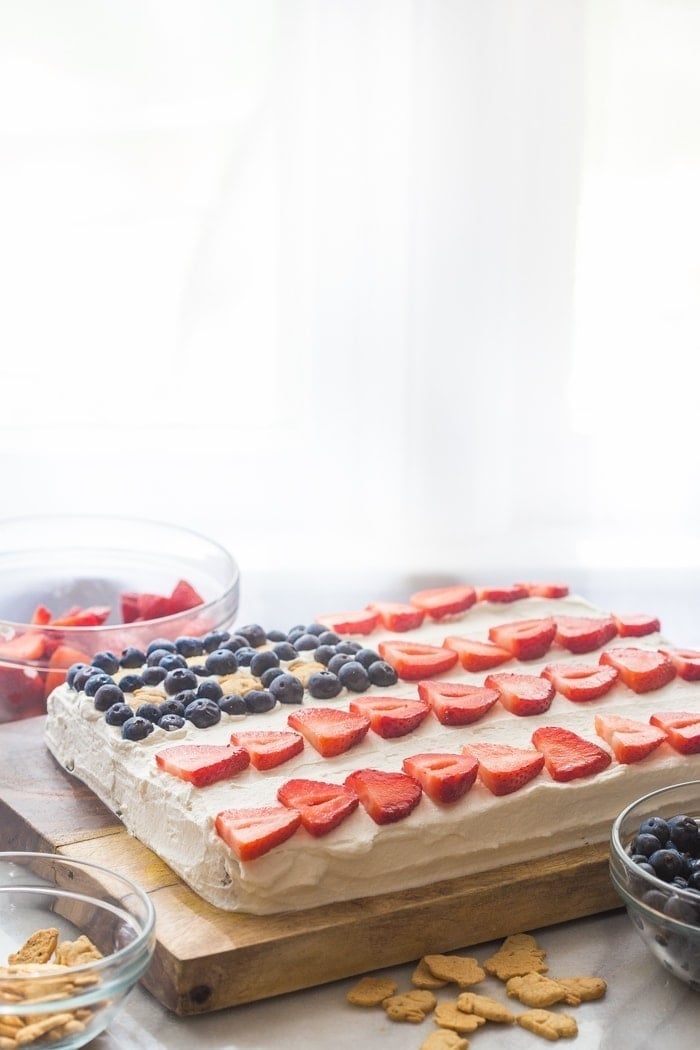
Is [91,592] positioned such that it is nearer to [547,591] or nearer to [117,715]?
[117,715]

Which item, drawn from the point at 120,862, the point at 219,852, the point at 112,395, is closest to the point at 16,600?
the point at 112,395

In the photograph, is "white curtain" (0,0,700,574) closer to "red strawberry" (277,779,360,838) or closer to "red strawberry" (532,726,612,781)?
"red strawberry" (532,726,612,781)

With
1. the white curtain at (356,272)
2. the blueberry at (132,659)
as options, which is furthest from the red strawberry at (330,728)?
the white curtain at (356,272)

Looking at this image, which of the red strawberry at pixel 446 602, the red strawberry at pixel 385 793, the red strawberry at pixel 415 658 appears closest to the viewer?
the red strawberry at pixel 385 793

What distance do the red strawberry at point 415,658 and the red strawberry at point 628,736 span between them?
27 cm

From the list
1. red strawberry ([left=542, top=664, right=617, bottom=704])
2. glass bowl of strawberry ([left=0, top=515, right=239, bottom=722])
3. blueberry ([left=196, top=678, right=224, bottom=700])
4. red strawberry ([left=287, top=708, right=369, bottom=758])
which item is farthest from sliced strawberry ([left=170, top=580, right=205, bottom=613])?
red strawberry ([left=542, top=664, right=617, bottom=704])

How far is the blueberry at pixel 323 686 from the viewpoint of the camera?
2098 millimetres

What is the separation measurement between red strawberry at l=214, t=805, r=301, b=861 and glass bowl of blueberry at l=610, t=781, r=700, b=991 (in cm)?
41

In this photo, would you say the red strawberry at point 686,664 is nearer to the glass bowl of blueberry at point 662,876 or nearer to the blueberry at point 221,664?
the glass bowl of blueberry at point 662,876

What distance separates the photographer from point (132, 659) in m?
2.20

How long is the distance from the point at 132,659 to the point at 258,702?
0.27 m

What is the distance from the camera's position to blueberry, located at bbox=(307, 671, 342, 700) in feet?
6.88

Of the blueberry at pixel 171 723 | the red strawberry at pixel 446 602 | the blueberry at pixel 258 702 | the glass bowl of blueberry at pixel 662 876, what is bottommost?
the glass bowl of blueberry at pixel 662 876

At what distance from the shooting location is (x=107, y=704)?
2.04 meters
